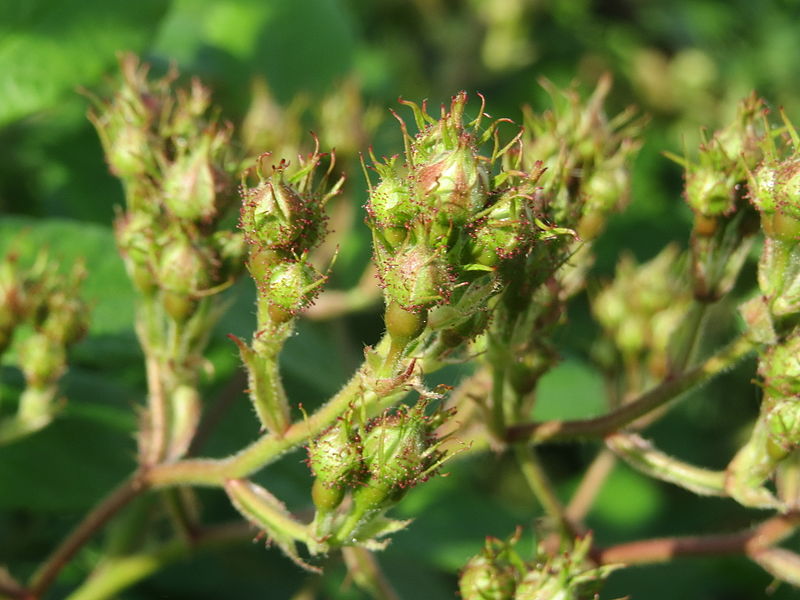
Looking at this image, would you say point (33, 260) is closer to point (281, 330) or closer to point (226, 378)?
point (226, 378)

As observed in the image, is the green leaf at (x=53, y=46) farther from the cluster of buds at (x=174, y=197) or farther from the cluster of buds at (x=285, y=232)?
the cluster of buds at (x=285, y=232)

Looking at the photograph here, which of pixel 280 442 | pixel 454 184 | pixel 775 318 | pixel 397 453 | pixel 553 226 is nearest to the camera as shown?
pixel 454 184

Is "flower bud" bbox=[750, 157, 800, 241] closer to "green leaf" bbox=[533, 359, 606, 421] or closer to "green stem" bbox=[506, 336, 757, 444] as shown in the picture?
"green stem" bbox=[506, 336, 757, 444]

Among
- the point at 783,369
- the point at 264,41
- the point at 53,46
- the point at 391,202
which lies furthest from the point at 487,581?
the point at 264,41

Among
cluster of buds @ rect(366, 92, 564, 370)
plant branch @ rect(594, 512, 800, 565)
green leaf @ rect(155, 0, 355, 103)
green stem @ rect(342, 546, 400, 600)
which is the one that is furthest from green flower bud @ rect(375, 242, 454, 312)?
green leaf @ rect(155, 0, 355, 103)

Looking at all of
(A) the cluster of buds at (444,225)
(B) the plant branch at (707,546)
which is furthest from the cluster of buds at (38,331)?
(B) the plant branch at (707,546)

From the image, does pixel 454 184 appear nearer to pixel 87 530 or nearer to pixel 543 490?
pixel 543 490
